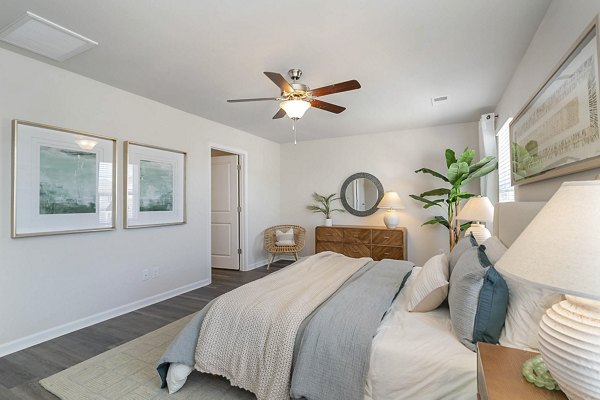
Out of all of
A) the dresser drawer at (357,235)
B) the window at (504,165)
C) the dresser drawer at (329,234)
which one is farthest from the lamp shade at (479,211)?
the dresser drawer at (329,234)

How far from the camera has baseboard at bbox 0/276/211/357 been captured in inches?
91.2

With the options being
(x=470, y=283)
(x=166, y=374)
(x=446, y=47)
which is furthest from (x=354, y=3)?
(x=166, y=374)

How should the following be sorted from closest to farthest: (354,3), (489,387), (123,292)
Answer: (489,387) < (354,3) < (123,292)

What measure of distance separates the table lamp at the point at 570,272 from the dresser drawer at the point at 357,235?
3828 millimetres

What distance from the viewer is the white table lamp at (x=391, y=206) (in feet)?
15.2

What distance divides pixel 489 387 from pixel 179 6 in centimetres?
247

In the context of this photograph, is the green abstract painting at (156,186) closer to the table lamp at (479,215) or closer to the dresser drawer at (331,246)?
the dresser drawer at (331,246)

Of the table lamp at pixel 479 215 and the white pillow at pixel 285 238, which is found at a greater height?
the table lamp at pixel 479 215

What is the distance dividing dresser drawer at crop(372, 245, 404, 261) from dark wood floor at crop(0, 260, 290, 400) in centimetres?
254

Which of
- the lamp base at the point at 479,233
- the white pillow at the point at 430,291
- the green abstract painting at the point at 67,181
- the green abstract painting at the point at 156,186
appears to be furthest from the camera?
the green abstract painting at the point at 156,186

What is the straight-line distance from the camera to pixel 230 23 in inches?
77.0

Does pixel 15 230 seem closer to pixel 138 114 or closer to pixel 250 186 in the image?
pixel 138 114

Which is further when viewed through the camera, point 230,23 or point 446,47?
point 446,47

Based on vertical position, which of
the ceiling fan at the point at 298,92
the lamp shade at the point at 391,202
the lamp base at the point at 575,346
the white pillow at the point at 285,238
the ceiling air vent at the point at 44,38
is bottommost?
the white pillow at the point at 285,238
